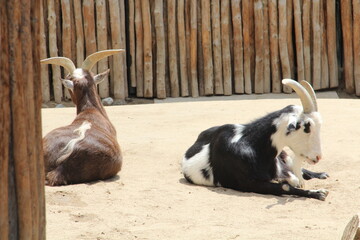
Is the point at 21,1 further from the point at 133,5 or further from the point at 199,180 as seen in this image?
the point at 133,5

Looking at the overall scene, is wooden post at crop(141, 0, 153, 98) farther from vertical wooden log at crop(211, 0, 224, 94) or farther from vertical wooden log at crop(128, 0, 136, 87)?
vertical wooden log at crop(211, 0, 224, 94)

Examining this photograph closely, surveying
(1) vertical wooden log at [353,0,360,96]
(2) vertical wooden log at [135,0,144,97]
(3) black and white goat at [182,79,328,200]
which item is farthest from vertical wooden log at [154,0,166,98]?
(3) black and white goat at [182,79,328,200]

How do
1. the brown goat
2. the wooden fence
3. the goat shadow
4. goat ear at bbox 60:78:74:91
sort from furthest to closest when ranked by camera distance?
the wooden fence < goat ear at bbox 60:78:74:91 < the brown goat < the goat shadow

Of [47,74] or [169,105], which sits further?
[47,74]

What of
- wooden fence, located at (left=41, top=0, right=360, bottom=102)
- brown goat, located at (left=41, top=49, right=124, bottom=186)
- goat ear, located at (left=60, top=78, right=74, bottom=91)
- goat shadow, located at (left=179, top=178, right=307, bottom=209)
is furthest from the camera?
wooden fence, located at (left=41, top=0, right=360, bottom=102)

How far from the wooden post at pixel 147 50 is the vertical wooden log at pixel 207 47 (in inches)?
36.2

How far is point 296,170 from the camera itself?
7.20 meters

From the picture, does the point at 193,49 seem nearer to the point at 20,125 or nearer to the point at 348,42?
the point at 348,42

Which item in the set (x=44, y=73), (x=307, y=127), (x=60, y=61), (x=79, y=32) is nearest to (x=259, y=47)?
(x=79, y=32)

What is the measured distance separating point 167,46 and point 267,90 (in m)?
1.91

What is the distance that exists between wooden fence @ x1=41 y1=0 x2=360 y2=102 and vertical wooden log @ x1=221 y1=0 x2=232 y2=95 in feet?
0.06

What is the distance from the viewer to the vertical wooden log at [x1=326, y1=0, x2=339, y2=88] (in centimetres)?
1305

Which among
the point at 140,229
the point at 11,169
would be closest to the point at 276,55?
the point at 140,229

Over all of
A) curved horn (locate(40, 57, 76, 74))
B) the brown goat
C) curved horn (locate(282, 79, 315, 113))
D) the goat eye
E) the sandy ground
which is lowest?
the sandy ground
